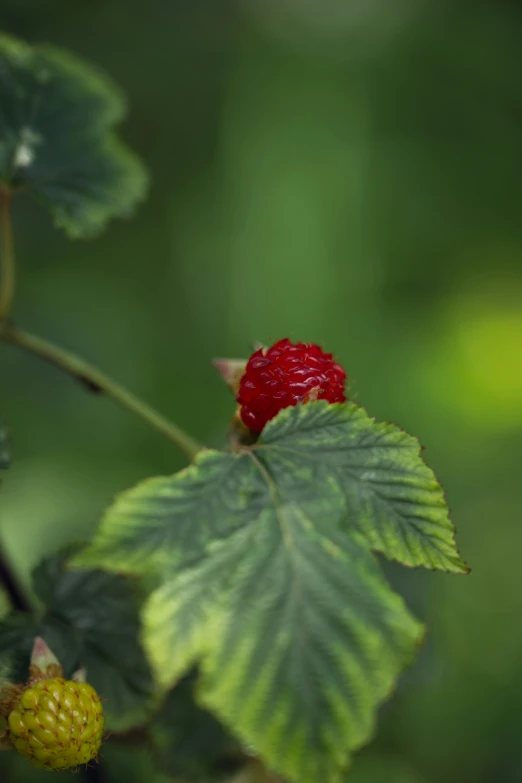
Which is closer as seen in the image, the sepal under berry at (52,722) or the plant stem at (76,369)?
the sepal under berry at (52,722)

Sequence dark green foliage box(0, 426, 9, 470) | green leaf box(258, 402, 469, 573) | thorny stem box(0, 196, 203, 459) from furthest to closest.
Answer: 1. thorny stem box(0, 196, 203, 459)
2. dark green foliage box(0, 426, 9, 470)
3. green leaf box(258, 402, 469, 573)

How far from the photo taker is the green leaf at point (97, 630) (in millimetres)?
1001

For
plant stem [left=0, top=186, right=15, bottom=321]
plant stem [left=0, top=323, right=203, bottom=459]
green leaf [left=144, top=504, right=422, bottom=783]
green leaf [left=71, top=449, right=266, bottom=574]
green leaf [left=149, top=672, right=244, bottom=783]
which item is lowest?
green leaf [left=149, top=672, right=244, bottom=783]

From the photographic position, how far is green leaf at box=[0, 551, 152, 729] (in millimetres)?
1001

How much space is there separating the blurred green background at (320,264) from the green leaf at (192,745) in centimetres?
100

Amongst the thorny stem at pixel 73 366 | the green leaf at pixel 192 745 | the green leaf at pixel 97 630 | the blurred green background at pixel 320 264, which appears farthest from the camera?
the blurred green background at pixel 320 264

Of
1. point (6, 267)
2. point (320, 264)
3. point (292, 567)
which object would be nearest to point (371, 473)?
point (292, 567)

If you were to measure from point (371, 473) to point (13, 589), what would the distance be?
0.61 metres

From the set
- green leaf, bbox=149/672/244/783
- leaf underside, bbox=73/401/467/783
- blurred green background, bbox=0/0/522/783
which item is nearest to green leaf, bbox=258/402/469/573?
leaf underside, bbox=73/401/467/783

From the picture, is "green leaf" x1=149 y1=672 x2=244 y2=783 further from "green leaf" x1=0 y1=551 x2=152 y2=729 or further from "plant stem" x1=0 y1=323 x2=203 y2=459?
"plant stem" x1=0 y1=323 x2=203 y2=459

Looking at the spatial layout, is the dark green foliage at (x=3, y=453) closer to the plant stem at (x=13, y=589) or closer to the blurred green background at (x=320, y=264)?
the plant stem at (x=13, y=589)

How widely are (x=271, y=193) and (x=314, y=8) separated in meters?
1.37

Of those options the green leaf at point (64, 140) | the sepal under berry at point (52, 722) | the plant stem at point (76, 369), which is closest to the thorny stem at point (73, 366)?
the plant stem at point (76, 369)

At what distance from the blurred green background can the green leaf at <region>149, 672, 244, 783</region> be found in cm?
100
